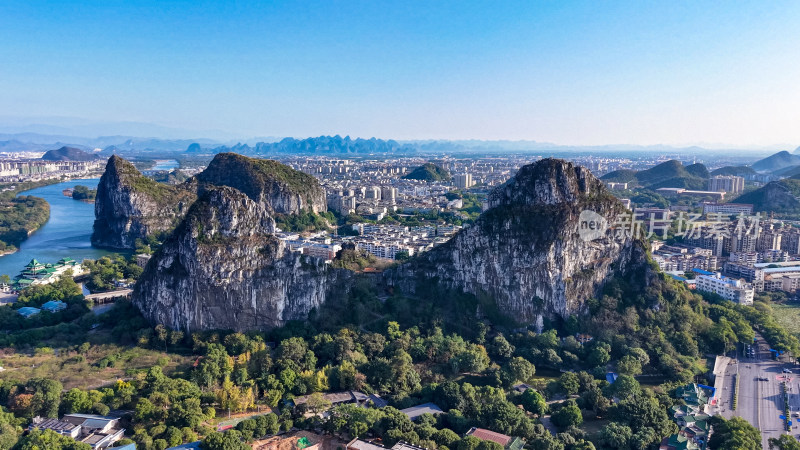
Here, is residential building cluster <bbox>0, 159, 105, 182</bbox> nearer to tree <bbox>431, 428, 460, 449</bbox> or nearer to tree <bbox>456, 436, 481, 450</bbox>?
tree <bbox>431, 428, 460, 449</bbox>

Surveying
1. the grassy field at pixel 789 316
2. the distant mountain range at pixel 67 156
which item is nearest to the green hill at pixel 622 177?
the grassy field at pixel 789 316

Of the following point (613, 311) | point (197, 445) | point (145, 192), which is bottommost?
point (197, 445)

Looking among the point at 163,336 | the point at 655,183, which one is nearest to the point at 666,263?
the point at 163,336

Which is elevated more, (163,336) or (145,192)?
(145,192)

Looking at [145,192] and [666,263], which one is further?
[145,192]

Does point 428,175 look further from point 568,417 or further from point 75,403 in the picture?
point 75,403

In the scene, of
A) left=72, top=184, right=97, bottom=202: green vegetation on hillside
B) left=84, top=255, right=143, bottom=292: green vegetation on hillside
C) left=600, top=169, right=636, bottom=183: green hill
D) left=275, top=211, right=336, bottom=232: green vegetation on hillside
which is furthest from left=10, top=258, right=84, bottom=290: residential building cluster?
left=600, top=169, right=636, bottom=183: green hill

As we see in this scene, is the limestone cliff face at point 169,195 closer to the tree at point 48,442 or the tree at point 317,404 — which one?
the tree at point 317,404

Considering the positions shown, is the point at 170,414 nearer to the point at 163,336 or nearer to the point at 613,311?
the point at 163,336
